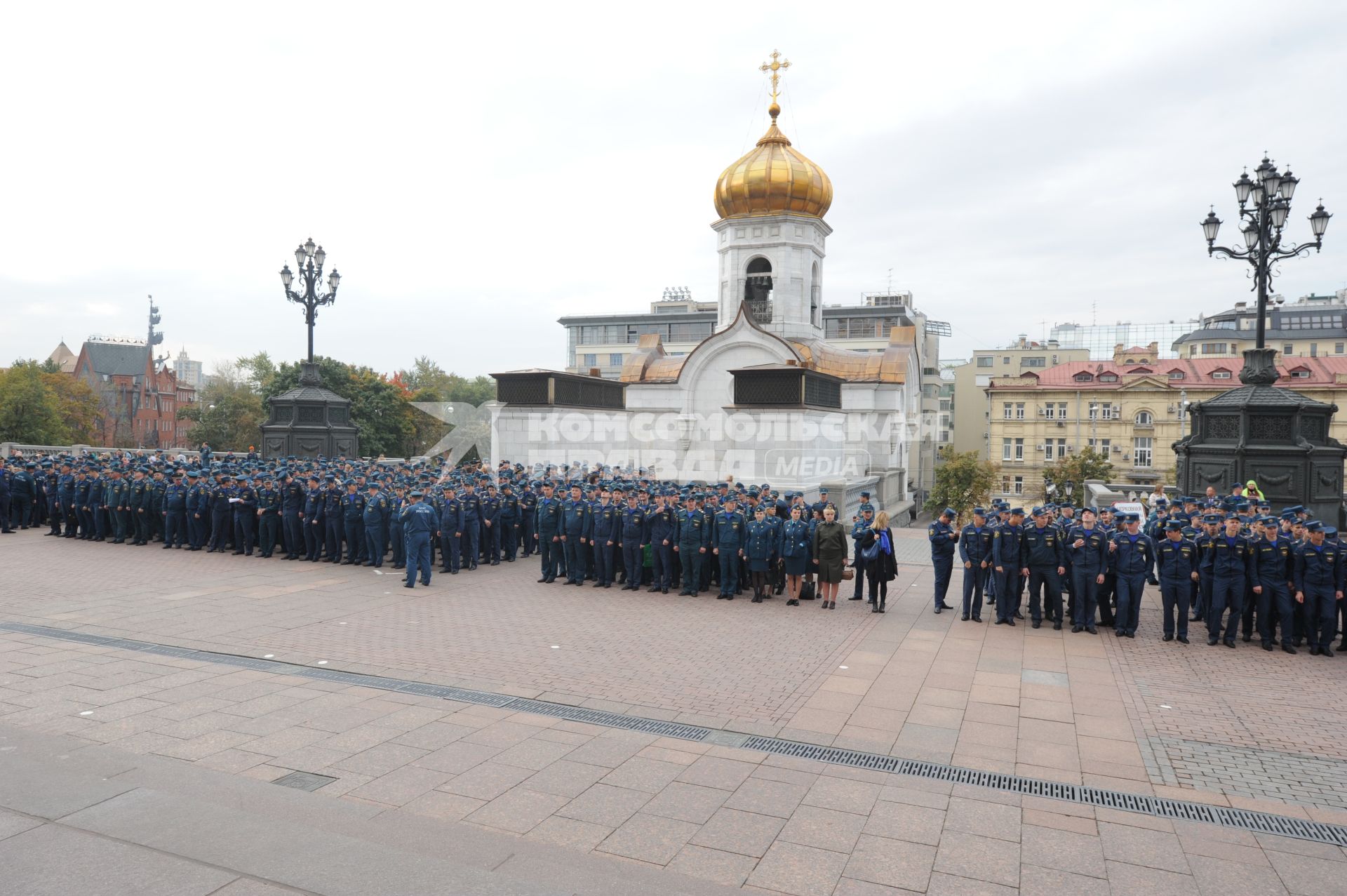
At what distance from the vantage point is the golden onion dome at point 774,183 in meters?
28.6

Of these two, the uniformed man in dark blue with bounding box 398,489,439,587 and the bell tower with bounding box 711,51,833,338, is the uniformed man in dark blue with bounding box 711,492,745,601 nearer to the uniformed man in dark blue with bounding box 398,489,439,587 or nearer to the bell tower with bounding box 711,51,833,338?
the uniformed man in dark blue with bounding box 398,489,439,587

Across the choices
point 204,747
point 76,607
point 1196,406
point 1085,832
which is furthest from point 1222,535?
point 76,607

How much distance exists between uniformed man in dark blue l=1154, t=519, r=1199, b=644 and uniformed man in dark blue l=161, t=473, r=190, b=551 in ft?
52.4

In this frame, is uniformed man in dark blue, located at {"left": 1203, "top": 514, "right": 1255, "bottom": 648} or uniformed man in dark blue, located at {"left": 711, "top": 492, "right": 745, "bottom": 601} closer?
uniformed man in dark blue, located at {"left": 1203, "top": 514, "right": 1255, "bottom": 648}

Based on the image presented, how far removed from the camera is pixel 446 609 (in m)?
11.0

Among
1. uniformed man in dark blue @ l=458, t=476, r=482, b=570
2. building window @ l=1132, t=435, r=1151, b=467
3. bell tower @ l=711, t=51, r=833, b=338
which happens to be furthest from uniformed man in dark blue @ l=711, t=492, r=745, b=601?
building window @ l=1132, t=435, r=1151, b=467

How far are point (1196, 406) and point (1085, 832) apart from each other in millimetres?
13286

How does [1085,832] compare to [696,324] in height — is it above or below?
below

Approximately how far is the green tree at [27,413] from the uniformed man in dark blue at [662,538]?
1626 inches

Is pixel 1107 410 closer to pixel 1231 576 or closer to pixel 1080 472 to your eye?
pixel 1080 472

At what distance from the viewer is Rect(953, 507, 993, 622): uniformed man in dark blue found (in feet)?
35.1

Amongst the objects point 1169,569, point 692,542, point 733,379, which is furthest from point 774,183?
point 1169,569

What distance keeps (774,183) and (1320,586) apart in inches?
880

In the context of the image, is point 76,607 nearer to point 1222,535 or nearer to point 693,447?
point 1222,535
